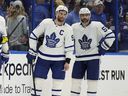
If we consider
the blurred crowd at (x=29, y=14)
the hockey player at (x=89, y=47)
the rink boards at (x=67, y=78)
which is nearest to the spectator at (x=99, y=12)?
the blurred crowd at (x=29, y=14)

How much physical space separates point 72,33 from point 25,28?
110 cm

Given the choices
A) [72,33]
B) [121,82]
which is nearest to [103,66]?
[121,82]

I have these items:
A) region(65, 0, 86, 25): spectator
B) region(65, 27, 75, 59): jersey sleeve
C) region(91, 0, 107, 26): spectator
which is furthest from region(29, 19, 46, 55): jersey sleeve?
region(91, 0, 107, 26): spectator

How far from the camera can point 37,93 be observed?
11.2 metres

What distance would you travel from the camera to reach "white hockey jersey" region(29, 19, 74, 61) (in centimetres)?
1109

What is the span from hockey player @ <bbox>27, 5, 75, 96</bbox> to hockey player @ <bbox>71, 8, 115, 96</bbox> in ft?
1.30

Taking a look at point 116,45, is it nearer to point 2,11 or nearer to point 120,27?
point 120,27

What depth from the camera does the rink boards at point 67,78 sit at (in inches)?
460

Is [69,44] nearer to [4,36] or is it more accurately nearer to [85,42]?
[85,42]

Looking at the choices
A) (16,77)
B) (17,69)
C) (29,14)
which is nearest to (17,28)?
(29,14)

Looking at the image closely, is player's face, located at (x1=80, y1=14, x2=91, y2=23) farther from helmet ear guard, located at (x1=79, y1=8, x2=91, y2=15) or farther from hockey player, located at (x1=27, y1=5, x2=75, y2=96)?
hockey player, located at (x1=27, y1=5, x2=75, y2=96)

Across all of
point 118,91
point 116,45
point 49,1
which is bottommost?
point 118,91

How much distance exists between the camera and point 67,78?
1196 cm

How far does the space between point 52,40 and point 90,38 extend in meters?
0.78
